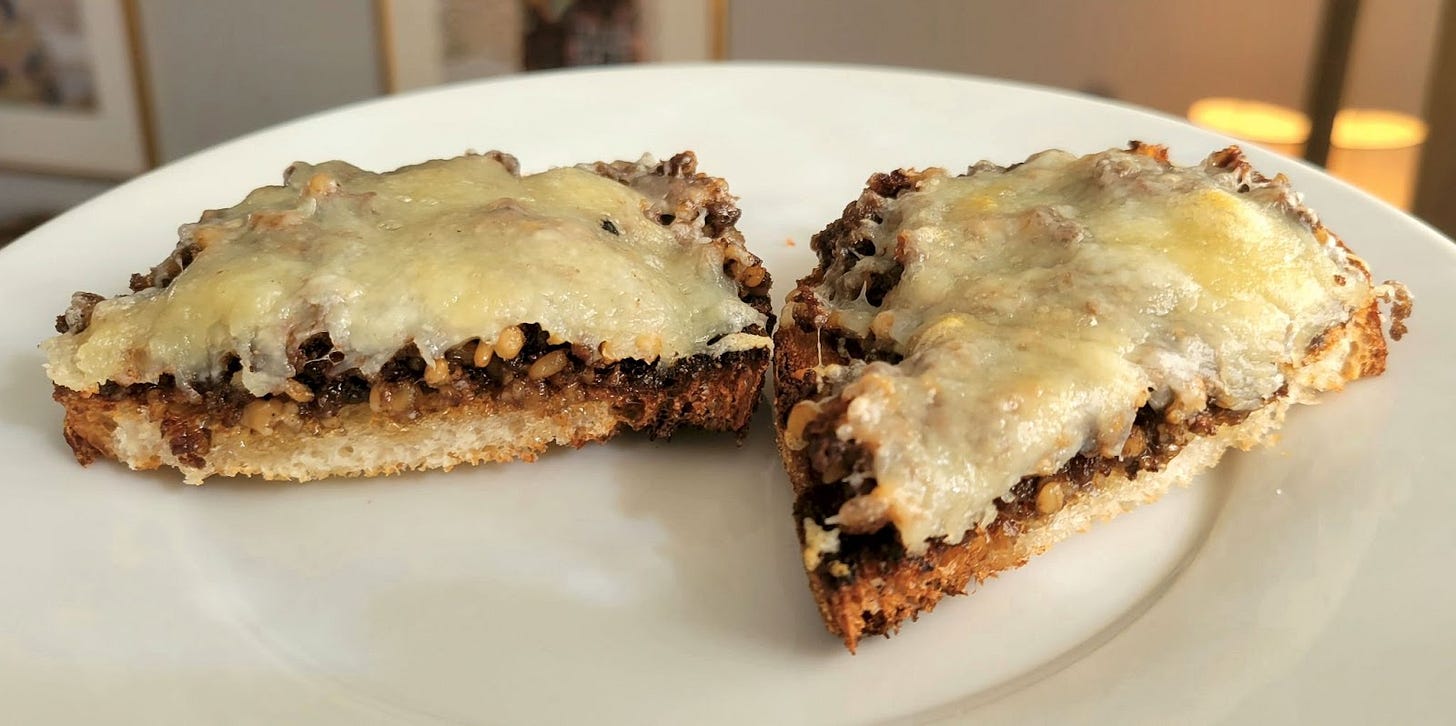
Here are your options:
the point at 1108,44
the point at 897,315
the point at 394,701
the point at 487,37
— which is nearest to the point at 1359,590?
the point at 897,315

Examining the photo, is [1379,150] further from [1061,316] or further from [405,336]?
[405,336]

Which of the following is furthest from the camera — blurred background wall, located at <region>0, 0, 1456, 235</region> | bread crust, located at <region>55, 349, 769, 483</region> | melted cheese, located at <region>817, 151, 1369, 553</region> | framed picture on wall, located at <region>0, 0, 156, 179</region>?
framed picture on wall, located at <region>0, 0, 156, 179</region>

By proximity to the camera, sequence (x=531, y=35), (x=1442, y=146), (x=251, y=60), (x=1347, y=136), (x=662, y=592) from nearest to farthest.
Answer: (x=662, y=592) → (x=1442, y=146) → (x=1347, y=136) → (x=531, y=35) → (x=251, y=60)

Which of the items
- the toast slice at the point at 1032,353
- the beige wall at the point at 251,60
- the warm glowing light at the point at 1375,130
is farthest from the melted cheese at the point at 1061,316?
the beige wall at the point at 251,60

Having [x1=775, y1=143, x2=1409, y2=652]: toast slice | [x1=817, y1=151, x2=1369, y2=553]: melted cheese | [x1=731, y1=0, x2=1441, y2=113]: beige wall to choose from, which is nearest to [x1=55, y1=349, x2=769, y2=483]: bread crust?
[x1=775, y1=143, x2=1409, y2=652]: toast slice

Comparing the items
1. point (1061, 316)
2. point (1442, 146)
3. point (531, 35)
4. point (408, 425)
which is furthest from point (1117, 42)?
point (408, 425)

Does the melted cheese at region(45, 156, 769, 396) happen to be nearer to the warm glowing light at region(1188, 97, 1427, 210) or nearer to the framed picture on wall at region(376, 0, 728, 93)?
the framed picture on wall at region(376, 0, 728, 93)
